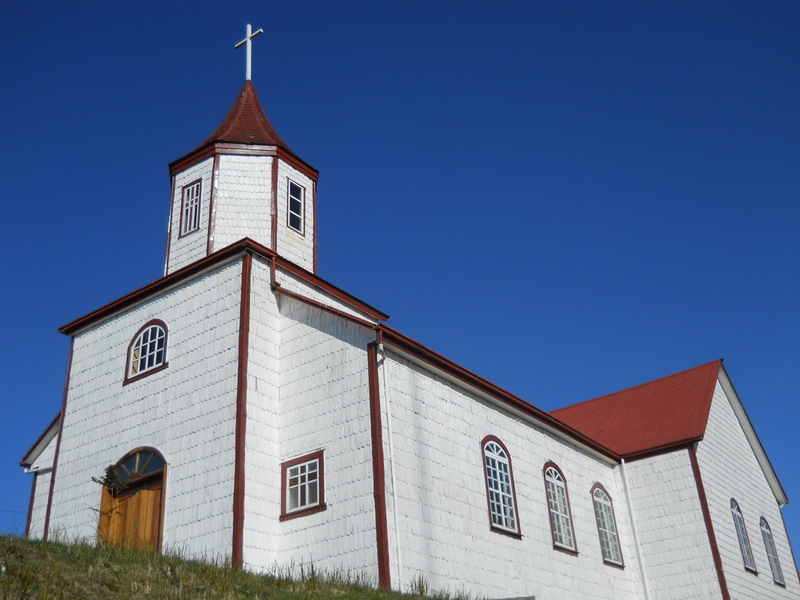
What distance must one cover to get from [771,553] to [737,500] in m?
2.86

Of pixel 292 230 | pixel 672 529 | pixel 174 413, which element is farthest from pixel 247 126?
pixel 672 529

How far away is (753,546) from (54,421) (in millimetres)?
20594

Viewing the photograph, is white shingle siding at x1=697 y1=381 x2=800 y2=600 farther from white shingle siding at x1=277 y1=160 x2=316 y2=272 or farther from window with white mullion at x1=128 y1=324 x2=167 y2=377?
window with white mullion at x1=128 y1=324 x2=167 y2=377

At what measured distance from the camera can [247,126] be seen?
75.3ft

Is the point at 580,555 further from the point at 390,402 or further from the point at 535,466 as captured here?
→ the point at 390,402

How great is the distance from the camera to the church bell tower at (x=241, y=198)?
68.1 feet

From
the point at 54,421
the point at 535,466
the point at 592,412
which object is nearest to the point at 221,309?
the point at 54,421

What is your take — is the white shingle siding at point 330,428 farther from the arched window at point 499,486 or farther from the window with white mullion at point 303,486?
the arched window at point 499,486

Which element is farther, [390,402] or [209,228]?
[209,228]

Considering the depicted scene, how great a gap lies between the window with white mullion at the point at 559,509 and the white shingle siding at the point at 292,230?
325 inches

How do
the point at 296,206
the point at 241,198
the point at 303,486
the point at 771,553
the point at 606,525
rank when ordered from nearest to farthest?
the point at 303,486, the point at 241,198, the point at 296,206, the point at 606,525, the point at 771,553

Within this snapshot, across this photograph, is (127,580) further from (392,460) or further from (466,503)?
(466,503)

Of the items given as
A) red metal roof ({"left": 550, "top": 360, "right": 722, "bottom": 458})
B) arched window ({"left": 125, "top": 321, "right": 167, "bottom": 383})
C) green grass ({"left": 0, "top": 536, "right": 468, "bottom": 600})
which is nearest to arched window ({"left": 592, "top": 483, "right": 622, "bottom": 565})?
red metal roof ({"left": 550, "top": 360, "right": 722, "bottom": 458})

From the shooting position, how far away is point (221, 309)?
742 inches
